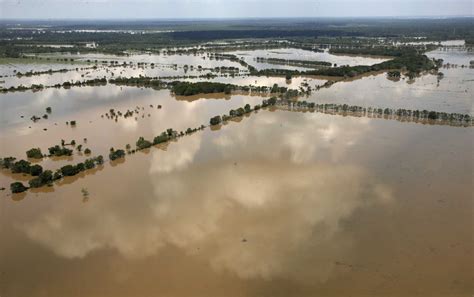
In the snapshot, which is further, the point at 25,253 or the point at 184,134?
the point at 184,134

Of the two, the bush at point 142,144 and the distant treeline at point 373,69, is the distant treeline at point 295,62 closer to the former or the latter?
the distant treeline at point 373,69

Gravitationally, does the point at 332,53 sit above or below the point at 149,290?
above

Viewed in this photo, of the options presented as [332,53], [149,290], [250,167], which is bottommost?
[149,290]

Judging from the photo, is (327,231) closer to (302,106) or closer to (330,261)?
(330,261)

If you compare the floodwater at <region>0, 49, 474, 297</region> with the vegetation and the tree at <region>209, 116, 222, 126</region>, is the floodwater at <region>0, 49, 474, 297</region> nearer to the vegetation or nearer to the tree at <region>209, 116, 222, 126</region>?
the tree at <region>209, 116, 222, 126</region>

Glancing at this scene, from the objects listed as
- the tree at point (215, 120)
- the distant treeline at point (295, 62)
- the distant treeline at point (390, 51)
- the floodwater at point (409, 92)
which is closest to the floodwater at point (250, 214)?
the tree at point (215, 120)

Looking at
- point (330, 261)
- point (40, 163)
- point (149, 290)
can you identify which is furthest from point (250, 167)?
point (40, 163)

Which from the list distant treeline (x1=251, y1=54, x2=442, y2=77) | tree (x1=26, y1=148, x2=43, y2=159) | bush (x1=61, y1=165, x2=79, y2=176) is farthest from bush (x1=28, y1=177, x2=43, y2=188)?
distant treeline (x1=251, y1=54, x2=442, y2=77)
